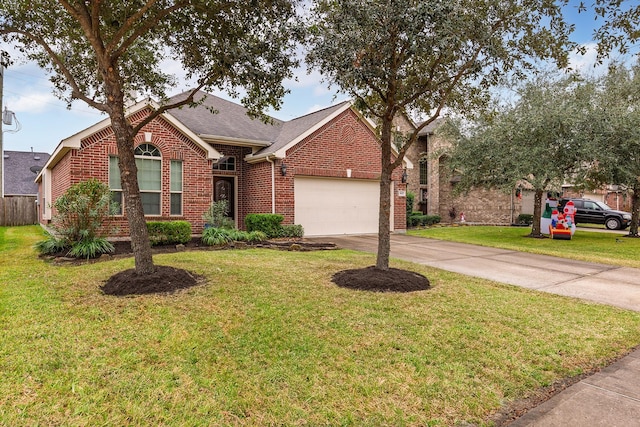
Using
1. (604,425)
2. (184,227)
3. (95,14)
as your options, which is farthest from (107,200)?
(604,425)

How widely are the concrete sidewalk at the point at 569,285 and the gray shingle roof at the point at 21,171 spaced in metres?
26.9

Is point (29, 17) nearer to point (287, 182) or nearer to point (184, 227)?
point (184, 227)

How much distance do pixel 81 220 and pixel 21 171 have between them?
27427 millimetres

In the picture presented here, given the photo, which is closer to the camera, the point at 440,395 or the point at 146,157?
the point at 440,395

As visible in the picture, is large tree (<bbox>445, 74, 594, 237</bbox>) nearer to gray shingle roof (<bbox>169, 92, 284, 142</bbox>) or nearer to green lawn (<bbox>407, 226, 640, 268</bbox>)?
green lawn (<bbox>407, 226, 640, 268</bbox>)

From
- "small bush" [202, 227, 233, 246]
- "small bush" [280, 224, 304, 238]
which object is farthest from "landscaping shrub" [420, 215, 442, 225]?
"small bush" [202, 227, 233, 246]

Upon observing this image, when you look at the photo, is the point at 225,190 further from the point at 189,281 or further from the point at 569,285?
the point at 569,285

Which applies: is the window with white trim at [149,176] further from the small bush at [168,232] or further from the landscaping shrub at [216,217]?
the landscaping shrub at [216,217]

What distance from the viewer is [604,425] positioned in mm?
2684

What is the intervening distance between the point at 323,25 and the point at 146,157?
733 centimetres

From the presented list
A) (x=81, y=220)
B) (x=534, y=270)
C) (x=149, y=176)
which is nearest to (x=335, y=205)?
(x=149, y=176)

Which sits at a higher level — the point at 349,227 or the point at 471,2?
the point at 471,2

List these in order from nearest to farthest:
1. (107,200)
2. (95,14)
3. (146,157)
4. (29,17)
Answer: (95,14) < (29,17) < (107,200) < (146,157)

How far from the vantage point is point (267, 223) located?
1255 centimetres
